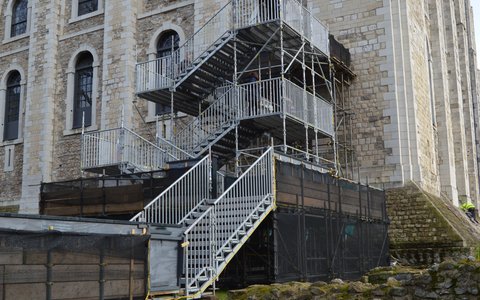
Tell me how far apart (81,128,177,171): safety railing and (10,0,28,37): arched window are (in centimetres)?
1262

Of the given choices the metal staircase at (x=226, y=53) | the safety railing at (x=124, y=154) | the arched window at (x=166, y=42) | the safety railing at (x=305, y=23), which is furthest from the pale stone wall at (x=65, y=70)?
the safety railing at (x=305, y=23)

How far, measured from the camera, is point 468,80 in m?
33.7

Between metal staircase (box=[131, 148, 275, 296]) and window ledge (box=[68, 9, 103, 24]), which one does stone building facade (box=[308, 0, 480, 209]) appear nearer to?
metal staircase (box=[131, 148, 275, 296])

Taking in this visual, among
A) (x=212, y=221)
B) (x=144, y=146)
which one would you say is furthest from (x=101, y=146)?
(x=212, y=221)

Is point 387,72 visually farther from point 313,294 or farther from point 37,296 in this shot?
point 37,296

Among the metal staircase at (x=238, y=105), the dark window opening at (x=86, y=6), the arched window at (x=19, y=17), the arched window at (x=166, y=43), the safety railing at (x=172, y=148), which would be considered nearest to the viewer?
the metal staircase at (x=238, y=105)

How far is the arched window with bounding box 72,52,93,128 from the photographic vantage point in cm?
2630

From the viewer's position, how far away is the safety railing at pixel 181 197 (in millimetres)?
13400

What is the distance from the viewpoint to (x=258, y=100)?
1720 centimetres

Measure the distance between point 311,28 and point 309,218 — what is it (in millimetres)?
6811

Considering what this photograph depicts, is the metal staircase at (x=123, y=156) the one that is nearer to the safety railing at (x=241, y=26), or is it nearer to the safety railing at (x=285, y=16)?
the safety railing at (x=241, y=26)

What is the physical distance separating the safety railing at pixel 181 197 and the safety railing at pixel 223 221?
1177mm

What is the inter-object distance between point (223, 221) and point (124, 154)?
819cm

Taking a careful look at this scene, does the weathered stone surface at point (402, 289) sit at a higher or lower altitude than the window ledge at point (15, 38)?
lower
